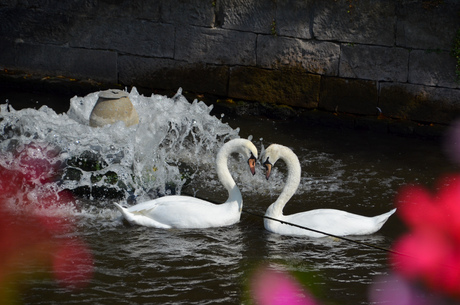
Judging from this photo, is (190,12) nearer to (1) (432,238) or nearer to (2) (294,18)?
(2) (294,18)

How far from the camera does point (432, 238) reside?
664cm

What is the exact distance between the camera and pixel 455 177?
26.8 feet

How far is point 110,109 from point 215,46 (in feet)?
10.2

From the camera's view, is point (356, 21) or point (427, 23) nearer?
point (427, 23)

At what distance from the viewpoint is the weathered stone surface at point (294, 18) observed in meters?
10.0

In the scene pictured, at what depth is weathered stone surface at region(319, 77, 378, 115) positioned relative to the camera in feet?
32.8

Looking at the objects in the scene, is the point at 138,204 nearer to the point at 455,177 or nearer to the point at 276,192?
the point at 276,192

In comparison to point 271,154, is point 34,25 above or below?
above

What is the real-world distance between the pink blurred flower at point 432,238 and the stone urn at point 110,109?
2884 mm

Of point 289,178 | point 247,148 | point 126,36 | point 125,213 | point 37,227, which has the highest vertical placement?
point 126,36

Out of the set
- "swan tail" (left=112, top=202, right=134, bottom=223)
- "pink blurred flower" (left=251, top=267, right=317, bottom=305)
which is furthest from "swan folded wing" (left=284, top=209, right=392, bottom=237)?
"swan tail" (left=112, top=202, right=134, bottom=223)

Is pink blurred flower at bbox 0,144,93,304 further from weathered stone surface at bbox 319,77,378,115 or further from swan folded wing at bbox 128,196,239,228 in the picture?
weathered stone surface at bbox 319,77,378,115

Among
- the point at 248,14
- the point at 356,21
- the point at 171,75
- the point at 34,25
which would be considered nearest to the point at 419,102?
the point at 356,21

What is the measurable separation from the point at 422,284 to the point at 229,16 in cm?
550
